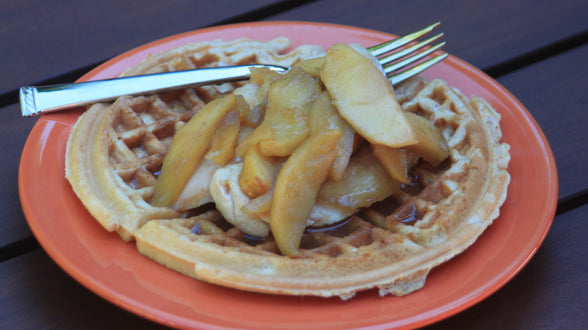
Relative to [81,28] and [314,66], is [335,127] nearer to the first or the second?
[314,66]

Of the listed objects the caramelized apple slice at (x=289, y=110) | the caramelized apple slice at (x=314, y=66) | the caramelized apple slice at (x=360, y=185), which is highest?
the caramelized apple slice at (x=314, y=66)

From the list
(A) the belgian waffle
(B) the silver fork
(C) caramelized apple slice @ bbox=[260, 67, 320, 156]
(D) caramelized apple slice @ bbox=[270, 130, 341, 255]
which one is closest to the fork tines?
(B) the silver fork

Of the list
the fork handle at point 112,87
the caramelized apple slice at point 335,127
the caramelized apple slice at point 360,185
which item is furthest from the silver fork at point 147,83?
the caramelized apple slice at point 360,185

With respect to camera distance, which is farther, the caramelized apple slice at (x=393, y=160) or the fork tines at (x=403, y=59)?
the fork tines at (x=403, y=59)

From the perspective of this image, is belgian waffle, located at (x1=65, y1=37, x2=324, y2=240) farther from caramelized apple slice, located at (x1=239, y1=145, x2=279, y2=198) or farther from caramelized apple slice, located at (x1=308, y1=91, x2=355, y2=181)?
caramelized apple slice, located at (x1=308, y1=91, x2=355, y2=181)

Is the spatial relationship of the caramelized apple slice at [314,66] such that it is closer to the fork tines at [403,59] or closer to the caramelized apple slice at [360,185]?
the caramelized apple slice at [360,185]

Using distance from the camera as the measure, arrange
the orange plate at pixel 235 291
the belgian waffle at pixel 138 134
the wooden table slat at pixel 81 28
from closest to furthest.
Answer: the orange plate at pixel 235 291
the belgian waffle at pixel 138 134
the wooden table slat at pixel 81 28

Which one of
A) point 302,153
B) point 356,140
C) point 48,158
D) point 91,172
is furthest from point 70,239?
point 356,140

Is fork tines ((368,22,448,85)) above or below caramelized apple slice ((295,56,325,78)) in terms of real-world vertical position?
below
